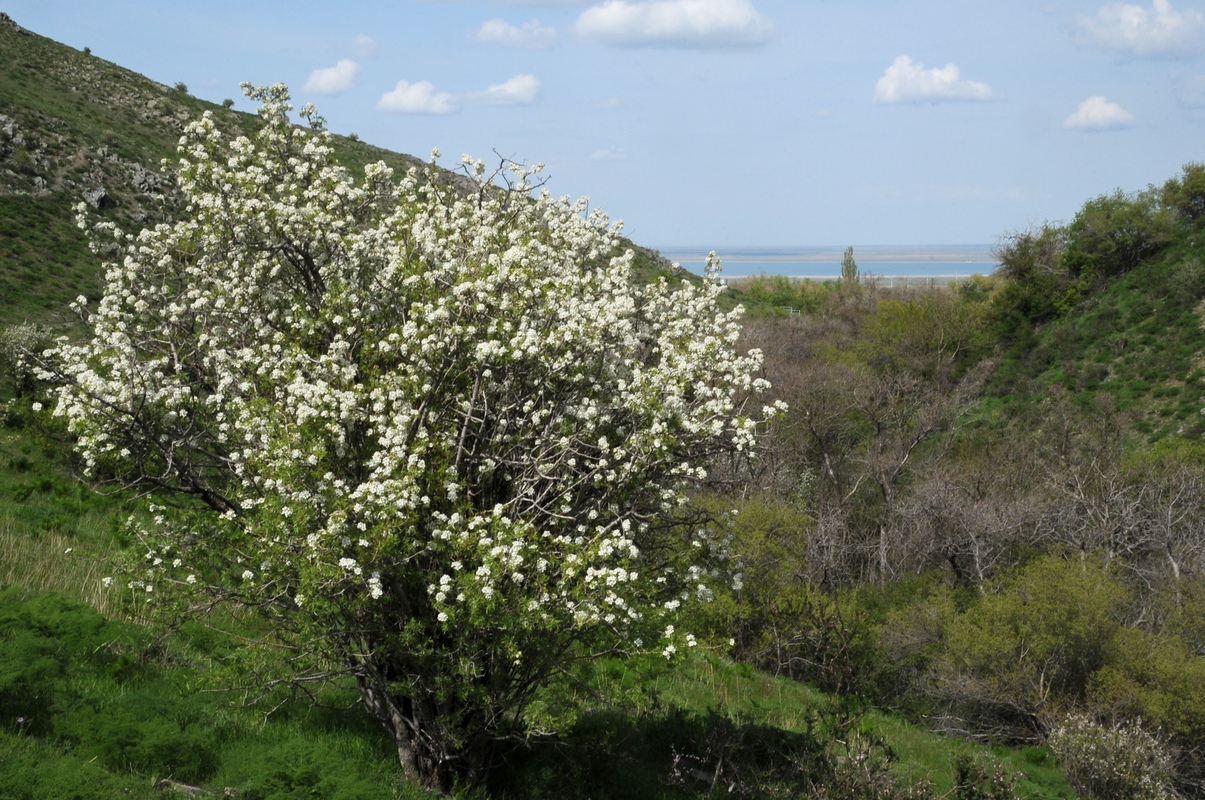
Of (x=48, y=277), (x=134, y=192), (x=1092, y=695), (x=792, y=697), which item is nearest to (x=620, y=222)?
A: (x=792, y=697)

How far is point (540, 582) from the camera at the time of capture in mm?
7250

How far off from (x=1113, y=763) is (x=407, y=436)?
46.6 feet

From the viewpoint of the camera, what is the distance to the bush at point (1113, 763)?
15.4m

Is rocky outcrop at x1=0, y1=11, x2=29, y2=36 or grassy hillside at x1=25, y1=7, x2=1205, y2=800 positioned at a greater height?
rocky outcrop at x1=0, y1=11, x2=29, y2=36

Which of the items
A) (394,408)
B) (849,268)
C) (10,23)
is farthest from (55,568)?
(849,268)

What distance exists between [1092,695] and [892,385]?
32603 millimetres

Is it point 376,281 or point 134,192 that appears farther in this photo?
point 134,192

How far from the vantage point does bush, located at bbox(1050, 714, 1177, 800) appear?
15367mm

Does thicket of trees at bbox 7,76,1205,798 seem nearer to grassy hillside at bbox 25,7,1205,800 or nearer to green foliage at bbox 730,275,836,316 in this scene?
grassy hillside at bbox 25,7,1205,800

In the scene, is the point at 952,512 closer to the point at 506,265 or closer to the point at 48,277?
the point at 506,265

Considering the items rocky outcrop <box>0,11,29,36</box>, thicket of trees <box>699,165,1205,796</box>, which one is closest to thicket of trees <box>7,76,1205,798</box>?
thicket of trees <box>699,165,1205,796</box>

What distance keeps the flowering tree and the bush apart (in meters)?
10.7

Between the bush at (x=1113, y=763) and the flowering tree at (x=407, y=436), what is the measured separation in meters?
10.7

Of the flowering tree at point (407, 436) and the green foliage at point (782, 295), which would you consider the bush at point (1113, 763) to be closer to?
the flowering tree at point (407, 436)
